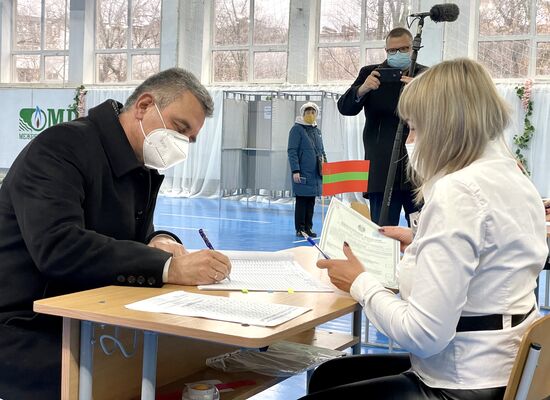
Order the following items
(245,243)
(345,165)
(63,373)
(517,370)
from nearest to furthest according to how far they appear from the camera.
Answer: (517,370)
(63,373)
(345,165)
(245,243)

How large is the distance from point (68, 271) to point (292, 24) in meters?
11.8

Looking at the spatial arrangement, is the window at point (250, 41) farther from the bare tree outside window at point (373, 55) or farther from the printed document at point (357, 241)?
the printed document at point (357, 241)

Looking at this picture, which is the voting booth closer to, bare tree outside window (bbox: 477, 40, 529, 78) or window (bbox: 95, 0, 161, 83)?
bare tree outside window (bbox: 477, 40, 529, 78)

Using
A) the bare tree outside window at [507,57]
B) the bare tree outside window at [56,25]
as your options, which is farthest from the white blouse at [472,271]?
the bare tree outside window at [56,25]

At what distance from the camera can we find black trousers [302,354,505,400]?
1.50 m

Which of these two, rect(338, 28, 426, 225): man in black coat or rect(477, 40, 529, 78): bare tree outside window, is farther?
rect(477, 40, 529, 78): bare tree outside window

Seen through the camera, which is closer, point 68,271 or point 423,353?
point 423,353

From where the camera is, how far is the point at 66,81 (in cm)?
1597

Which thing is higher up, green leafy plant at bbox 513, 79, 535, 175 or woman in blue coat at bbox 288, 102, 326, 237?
green leafy plant at bbox 513, 79, 535, 175

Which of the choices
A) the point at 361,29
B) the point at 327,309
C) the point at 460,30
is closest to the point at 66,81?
the point at 361,29

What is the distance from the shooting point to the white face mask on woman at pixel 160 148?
221cm

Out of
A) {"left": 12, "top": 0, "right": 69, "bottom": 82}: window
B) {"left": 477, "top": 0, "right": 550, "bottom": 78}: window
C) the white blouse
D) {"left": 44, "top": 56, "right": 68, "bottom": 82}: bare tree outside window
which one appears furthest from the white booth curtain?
the white blouse

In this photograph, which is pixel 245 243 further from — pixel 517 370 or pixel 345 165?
pixel 517 370

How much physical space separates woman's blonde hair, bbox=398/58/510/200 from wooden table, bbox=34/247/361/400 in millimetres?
414
